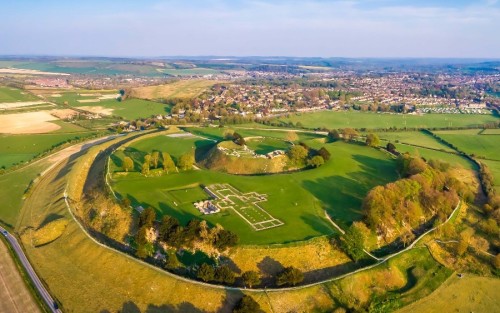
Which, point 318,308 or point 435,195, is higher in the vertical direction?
point 435,195

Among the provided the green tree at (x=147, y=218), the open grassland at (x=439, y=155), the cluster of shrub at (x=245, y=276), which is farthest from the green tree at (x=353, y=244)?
the open grassland at (x=439, y=155)

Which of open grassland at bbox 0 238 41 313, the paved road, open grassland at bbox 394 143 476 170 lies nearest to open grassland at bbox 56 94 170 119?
open grassland at bbox 394 143 476 170

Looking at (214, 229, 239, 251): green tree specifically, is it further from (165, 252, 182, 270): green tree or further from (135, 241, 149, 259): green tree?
(135, 241, 149, 259): green tree

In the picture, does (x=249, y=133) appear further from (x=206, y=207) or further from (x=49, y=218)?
(x=49, y=218)

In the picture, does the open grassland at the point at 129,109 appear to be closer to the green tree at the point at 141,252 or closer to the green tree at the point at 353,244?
the green tree at the point at 141,252

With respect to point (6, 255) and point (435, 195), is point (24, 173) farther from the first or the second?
point (435, 195)

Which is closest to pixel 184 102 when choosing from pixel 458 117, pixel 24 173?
pixel 24 173
